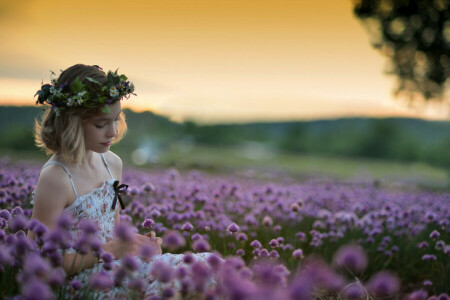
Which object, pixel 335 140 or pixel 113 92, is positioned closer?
pixel 113 92

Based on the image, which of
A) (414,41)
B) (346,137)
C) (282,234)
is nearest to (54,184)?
(282,234)

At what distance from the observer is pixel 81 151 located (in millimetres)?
2824

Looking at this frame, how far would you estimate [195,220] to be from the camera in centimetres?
460

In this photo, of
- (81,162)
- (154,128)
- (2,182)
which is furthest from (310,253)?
(154,128)

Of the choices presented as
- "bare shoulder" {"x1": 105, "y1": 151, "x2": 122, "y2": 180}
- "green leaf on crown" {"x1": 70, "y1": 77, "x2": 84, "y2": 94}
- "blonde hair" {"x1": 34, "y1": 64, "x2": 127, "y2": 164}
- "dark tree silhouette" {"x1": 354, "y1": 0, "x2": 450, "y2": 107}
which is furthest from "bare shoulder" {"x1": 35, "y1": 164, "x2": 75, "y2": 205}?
"dark tree silhouette" {"x1": 354, "y1": 0, "x2": 450, "y2": 107}

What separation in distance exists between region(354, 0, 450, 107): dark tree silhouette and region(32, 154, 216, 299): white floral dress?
15.6 metres

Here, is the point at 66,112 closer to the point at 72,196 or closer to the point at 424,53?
the point at 72,196

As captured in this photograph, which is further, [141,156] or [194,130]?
[194,130]

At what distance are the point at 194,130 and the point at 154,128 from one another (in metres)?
22.5

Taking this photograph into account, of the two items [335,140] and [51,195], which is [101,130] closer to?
[51,195]

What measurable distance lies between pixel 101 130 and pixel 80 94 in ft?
0.96

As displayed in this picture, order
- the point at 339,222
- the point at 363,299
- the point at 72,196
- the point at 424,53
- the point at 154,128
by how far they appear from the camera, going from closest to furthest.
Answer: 1. the point at 72,196
2. the point at 363,299
3. the point at 339,222
4. the point at 424,53
5. the point at 154,128

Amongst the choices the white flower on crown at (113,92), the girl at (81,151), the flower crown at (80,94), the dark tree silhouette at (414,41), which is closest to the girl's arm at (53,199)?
the girl at (81,151)

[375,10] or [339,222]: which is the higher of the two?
[375,10]
